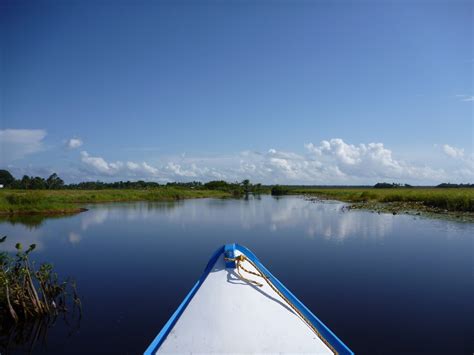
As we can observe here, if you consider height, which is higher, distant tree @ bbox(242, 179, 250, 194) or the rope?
distant tree @ bbox(242, 179, 250, 194)

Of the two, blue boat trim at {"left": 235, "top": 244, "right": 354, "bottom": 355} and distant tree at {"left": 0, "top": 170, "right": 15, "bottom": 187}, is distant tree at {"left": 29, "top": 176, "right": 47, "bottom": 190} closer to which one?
distant tree at {"left": 0, "top": 170, "right": 15, "bottom": 187}

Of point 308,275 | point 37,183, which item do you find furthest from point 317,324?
point 37,183

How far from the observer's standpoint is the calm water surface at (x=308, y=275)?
5805mm

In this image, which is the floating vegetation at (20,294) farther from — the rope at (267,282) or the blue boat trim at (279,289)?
the rope at (267,282)

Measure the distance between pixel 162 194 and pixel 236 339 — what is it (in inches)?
2001

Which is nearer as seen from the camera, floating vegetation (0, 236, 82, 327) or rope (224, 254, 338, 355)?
rope (224, 254, 338, 355)

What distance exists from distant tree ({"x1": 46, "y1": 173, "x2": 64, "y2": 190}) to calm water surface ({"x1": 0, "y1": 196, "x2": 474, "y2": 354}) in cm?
5561

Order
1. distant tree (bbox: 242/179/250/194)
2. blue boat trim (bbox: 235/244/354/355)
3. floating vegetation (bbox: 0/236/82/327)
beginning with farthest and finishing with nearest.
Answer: distant tree (bbox: 242/179/250/194)
floating vegetation (bbox: 0/236/82/327)
blue boat trim (bbox: 235/244/354/355)

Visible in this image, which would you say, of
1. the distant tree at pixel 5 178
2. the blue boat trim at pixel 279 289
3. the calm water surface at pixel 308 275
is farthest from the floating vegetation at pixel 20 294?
the distant tree at pixel 5 178

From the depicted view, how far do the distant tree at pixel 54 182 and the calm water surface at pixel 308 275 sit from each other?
55.6m

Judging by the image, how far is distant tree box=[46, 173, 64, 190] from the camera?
68.9 m

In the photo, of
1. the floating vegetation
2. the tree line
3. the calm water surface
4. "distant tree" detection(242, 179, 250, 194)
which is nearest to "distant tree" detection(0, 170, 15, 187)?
the tree line

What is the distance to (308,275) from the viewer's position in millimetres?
9539

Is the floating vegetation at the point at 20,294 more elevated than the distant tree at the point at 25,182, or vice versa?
the distant tree at the point at 25,182
